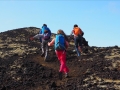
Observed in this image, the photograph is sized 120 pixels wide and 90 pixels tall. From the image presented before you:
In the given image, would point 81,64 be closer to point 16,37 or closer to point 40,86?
point 40,86

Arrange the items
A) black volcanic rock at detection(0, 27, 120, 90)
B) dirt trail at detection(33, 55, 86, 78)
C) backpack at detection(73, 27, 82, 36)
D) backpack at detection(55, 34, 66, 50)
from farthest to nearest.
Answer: backpack at detection(73, 27, 82, 36) → dirt trail at detection(33, 55, 86, 78) → backpack at detection(55, 34, 66, 50) → black volcanic rock at detection(0, 27, 120, 90)

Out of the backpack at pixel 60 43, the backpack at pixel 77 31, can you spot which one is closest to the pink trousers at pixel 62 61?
the backpack at pixel 60 43

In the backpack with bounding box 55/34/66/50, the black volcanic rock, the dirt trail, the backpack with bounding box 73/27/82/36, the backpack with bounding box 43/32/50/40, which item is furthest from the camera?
the backpack with bounding box 73/27/82/36

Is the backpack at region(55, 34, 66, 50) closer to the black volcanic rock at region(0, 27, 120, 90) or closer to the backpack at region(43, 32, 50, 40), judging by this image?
the black volcanic rock at region(0, 27, 120, 90)

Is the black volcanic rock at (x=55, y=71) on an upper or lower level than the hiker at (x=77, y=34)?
lower

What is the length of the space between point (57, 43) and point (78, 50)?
20.8 ft

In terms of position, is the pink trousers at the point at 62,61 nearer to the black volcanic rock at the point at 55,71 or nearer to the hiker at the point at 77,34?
the black volcanic rock at the point at 55,71

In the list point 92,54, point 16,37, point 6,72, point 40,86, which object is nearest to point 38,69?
point 6,72

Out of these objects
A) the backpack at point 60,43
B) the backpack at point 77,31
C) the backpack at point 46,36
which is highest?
the backpack at point 77,31

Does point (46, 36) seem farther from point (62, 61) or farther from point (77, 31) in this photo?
point (62, 61)

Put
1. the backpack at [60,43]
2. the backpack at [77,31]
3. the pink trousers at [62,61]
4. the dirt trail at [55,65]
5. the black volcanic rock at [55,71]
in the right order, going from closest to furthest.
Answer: the black volcanic rock at [55,71], the pink trousers at [62,61], the backpack at [60,43], the dirt trail at [55,65], the backpack at [77,31]

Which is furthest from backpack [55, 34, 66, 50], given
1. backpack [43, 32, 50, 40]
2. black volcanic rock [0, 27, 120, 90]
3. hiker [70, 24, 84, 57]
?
hiker [70, 24, 84, 57]

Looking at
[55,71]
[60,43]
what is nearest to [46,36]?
[55,71]

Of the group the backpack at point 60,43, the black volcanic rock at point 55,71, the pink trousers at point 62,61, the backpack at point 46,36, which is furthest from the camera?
the backpack at point 46,36
